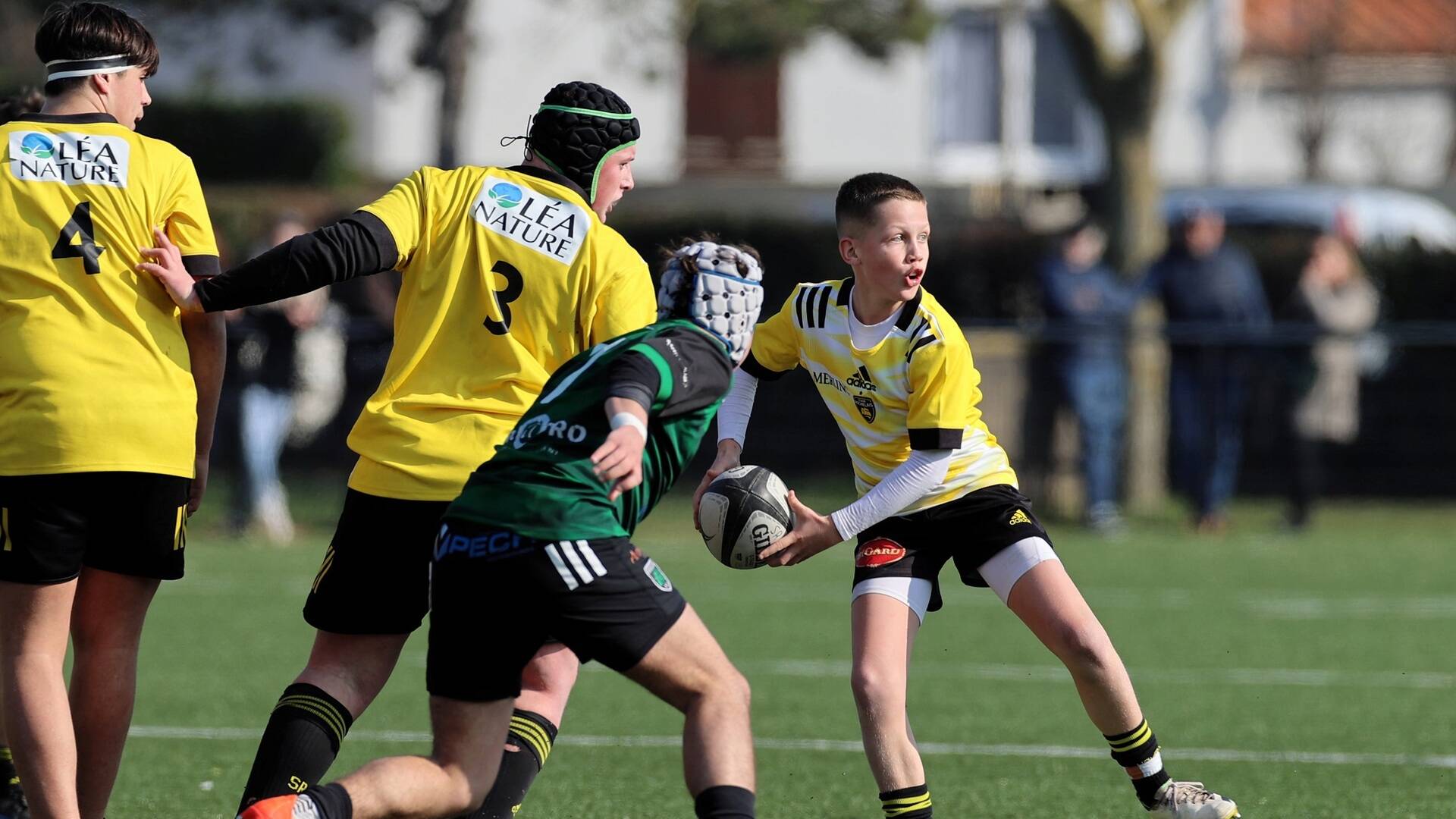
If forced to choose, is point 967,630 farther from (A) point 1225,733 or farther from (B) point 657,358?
(B) point 657,358

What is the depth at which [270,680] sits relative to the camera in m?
9.02

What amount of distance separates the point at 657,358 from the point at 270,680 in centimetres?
511

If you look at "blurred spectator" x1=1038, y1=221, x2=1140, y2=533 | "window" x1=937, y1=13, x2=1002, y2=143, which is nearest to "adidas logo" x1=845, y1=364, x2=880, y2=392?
"blurred spectator" x1=1038, y1=221, x2=1140, y2=533

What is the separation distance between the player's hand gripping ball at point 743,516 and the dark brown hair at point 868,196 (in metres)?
0.78

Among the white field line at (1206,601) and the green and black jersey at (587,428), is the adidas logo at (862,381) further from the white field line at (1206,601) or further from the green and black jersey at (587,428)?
the white field line at (1206,601)

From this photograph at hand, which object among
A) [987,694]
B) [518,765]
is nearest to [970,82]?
[987,694]

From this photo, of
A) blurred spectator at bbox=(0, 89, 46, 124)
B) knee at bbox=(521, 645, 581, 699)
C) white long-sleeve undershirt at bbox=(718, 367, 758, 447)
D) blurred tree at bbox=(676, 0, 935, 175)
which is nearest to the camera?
knee at bbox=(521, 645, 581, 699)

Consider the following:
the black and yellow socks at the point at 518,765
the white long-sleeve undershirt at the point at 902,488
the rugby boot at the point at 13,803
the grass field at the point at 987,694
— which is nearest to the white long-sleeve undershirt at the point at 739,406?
the white long-sleeve undershirt at the point at 902,488

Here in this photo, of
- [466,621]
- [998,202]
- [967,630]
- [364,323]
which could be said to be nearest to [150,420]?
[466,621]

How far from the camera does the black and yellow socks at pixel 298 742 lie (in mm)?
4871

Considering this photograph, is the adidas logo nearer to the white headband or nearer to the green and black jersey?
the green and black jersey

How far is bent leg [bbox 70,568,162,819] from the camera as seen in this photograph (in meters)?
5.12

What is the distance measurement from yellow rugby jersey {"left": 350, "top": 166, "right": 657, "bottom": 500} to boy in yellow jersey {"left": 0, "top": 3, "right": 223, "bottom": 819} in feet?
1.63

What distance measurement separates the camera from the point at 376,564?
506 cm
